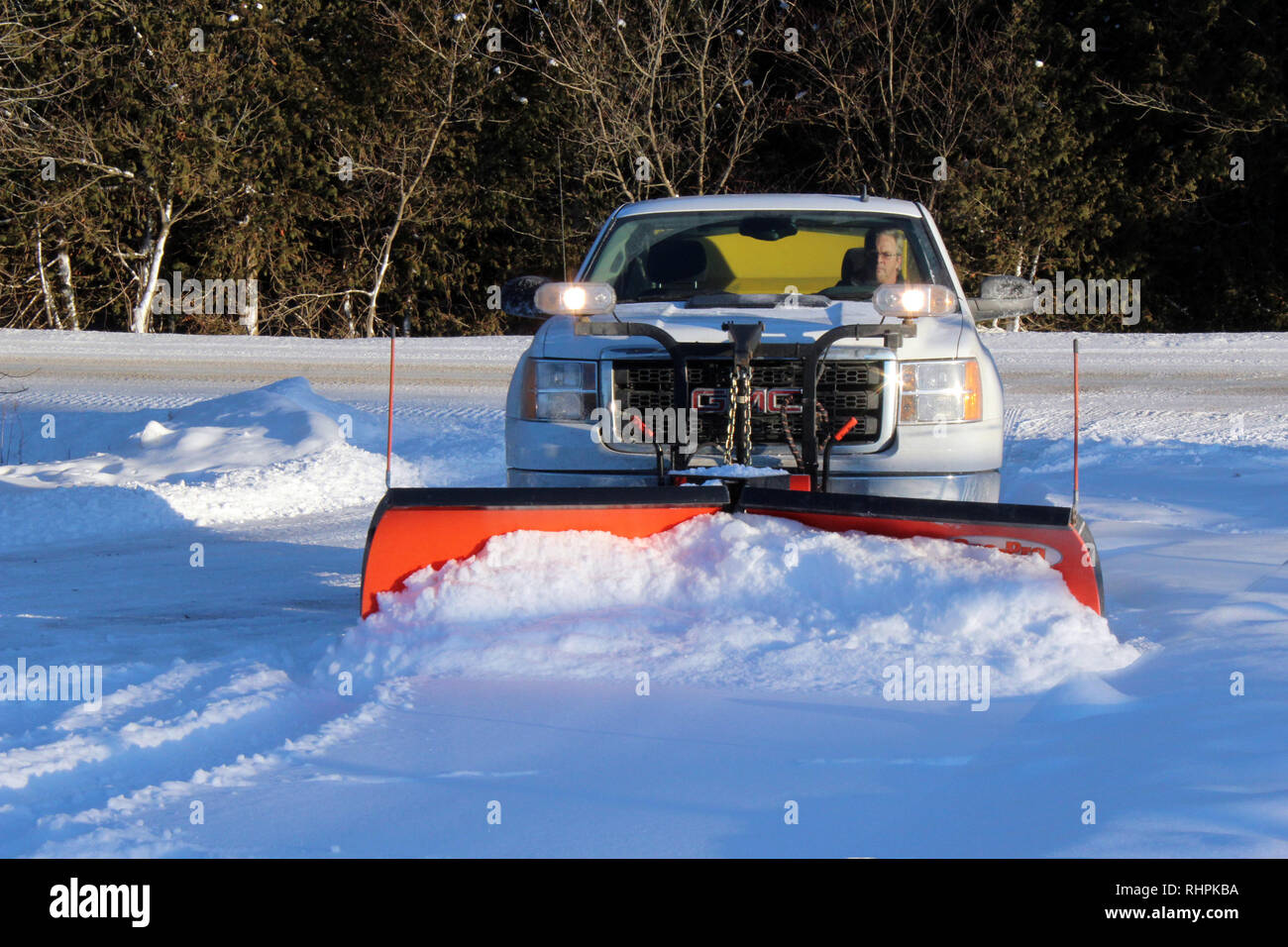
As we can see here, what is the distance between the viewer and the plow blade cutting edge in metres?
4.06

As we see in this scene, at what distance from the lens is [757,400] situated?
4676 mm

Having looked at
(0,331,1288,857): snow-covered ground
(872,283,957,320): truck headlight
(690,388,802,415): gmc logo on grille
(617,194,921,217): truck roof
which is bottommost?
(0,331,1288,857): snow-covered ground

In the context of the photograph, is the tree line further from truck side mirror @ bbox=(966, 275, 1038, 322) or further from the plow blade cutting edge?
the plow blade cutting edge

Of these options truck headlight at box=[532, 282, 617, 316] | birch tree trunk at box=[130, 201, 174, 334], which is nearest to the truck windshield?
truck headlight at box=[532, 282, 617, 316]

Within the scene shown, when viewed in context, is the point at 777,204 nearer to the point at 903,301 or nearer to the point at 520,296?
the point at 520,296

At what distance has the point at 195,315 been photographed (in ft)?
77.4

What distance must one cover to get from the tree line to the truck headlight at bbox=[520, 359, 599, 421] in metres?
16.4

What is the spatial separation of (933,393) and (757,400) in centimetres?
60

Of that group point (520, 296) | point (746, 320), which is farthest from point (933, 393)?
point (520, 296)

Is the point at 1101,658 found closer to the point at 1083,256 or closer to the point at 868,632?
the point at 868,632

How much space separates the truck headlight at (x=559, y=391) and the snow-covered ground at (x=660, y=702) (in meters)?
0.74

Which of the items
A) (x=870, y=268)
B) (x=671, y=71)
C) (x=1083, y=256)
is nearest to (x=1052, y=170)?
(x=1083, y=256)

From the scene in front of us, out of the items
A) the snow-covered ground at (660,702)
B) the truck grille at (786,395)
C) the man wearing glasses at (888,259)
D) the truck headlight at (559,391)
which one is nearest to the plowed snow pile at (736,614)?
the snow-covered ground at (660,702)

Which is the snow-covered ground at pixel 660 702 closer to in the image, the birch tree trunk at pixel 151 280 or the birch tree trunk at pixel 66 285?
the birch tree trunk at pixel 151 280
